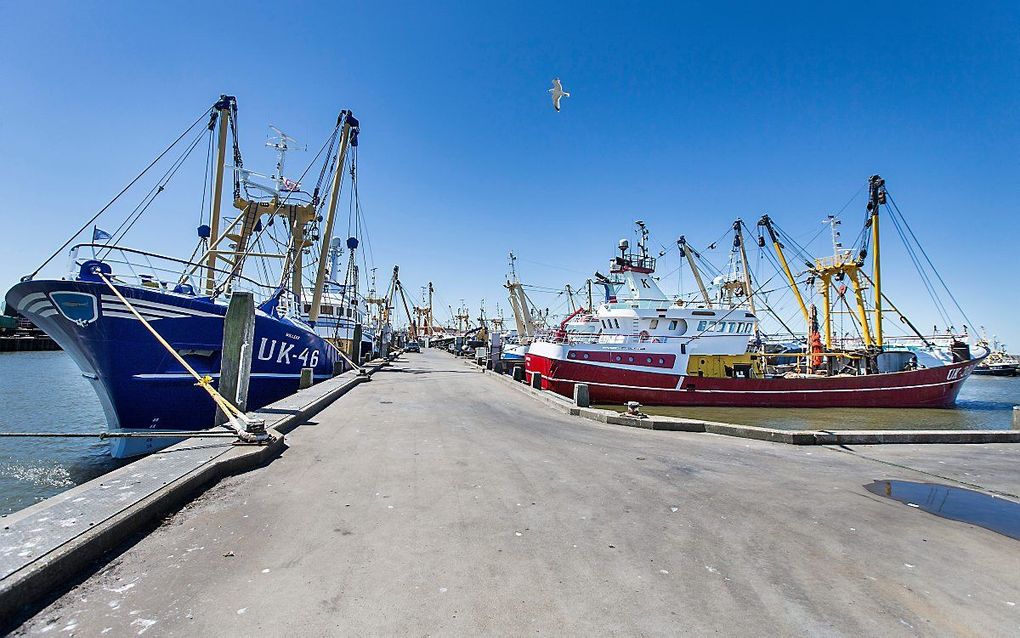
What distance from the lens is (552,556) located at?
4016 mm

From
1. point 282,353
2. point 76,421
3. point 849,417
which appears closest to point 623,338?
point 849,417

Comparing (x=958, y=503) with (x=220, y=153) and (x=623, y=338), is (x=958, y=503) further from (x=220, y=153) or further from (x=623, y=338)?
(x=220, y=153)

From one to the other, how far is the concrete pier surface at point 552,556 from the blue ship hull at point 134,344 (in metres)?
7.29

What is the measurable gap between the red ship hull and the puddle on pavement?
1670 centimetres

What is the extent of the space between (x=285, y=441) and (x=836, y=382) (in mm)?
24837

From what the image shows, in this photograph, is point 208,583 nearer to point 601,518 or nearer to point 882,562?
point 601,518

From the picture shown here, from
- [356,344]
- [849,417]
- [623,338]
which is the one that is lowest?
[849,417]

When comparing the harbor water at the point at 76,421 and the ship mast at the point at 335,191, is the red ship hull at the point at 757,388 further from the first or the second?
the ship mast at the point at 335,191

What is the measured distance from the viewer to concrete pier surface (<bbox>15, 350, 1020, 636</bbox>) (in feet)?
10.2

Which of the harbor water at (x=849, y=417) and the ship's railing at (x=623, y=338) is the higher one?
the ship's railing at (x=623, y=338)

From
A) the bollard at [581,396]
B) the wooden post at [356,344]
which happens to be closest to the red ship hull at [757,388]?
the bollard at [581,396]

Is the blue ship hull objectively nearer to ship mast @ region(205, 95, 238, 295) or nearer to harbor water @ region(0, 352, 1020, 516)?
harbor water @ region(0, 352, 1020, 516)

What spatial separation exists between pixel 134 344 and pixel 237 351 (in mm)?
4876

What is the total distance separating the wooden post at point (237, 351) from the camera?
8.82m
